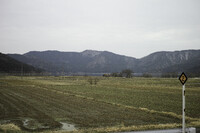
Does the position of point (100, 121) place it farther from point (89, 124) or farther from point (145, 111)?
point (145, 111)

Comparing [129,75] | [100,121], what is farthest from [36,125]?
[129,75]

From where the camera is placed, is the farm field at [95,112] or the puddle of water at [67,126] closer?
the puddle of water at [67,126]

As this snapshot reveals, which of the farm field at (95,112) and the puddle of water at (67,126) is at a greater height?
the puddle of water at (67,126)

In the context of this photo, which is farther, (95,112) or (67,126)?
(95,112)

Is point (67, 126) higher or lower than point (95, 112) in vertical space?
higher

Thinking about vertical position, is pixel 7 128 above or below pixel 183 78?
below

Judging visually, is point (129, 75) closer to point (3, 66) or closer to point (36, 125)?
point (3, 66)

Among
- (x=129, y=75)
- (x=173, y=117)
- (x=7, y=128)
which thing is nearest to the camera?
(x=7, y=128)

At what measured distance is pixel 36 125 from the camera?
12.9 meters

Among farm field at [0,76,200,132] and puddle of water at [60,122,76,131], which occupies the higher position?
puddle of water at [60,122,76,131]

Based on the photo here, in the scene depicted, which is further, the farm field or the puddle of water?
the farm field

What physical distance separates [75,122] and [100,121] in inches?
69.8

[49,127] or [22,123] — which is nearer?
[49,127]

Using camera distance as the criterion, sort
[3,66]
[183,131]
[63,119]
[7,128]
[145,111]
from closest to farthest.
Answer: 1. [183,131]
2. [7,128]
3. [63,119]
4. [145,111]
5. [3,66]
